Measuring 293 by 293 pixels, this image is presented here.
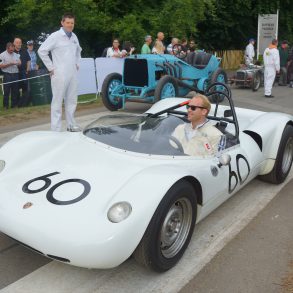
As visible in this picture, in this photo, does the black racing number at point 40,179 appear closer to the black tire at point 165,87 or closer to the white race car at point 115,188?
the white race car at point 115,188

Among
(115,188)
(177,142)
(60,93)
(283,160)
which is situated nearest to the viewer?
(115,188)

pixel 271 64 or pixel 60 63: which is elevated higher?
pixel 60 63

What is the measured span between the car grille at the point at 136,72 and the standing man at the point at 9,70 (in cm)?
270

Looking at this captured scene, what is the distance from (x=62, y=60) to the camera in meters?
6.77

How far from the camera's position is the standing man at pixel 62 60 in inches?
263

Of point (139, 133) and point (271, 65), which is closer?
point (139, 133)

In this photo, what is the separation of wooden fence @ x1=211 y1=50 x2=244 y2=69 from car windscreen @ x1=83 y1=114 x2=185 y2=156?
22371mm

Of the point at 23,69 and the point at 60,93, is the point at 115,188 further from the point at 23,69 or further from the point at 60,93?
the point at 23,69

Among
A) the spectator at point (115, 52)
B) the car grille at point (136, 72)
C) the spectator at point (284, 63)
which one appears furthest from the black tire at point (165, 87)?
the spectator at point (284, 63)

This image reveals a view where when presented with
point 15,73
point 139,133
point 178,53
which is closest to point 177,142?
point 139,133

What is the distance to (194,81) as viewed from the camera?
1131 centimetres

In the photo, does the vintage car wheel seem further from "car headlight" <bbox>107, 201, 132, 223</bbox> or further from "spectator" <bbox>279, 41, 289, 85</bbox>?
"spectator" <bbox>279, 41, 289, 85</bbox>

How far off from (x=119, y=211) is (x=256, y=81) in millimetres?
12890

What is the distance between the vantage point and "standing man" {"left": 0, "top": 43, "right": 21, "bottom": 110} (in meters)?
10.2
